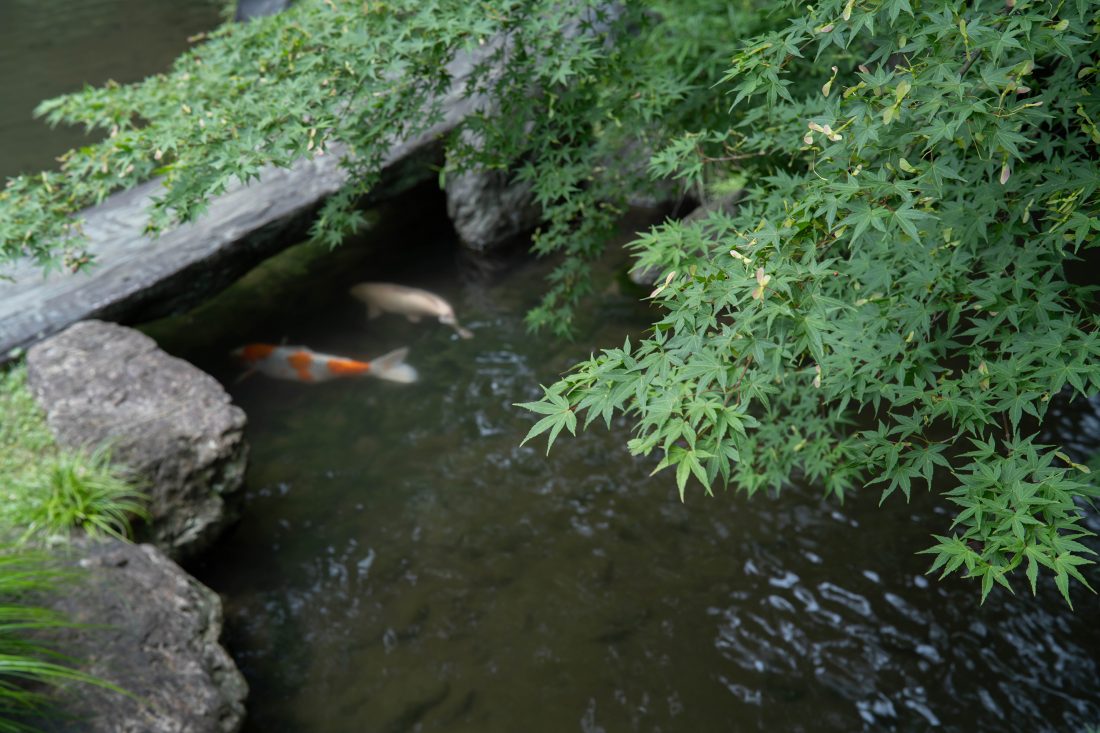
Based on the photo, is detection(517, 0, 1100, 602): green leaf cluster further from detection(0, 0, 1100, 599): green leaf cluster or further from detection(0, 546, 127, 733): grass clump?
detection(0, 546, 127, 733): grass clump

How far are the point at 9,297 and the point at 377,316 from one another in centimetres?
230

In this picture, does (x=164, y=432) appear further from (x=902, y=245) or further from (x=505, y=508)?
(x=902, y=245)

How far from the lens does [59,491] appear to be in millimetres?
3814

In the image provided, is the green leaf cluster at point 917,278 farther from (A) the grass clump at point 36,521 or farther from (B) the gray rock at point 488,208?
(B) the gray rock at point 488,208

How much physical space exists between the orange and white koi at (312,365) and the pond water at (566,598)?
0.12m

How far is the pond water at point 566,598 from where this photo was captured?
12.0ft

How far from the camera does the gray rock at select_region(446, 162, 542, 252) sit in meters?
6.83

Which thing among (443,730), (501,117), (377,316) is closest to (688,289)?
(501,117)

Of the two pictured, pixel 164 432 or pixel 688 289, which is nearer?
pixel 688 289

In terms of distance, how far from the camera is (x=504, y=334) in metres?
6.07

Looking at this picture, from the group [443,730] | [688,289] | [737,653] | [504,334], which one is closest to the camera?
[688,289]

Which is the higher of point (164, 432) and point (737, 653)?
point (164, 432)

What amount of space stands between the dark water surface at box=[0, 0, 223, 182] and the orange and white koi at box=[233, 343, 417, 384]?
13.3ft

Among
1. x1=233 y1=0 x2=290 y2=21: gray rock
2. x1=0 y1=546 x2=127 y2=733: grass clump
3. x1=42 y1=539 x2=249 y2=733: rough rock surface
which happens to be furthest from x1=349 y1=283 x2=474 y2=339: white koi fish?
x1=233 y1=0 x2=290 y2=21: gray rock
